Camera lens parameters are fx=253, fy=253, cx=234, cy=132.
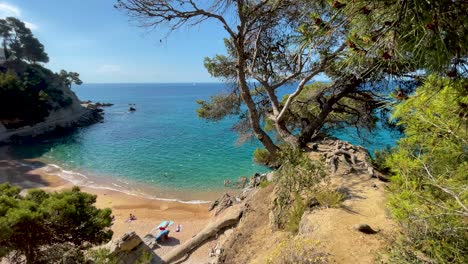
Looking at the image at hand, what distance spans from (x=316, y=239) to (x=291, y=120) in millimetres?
6590

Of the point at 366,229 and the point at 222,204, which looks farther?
the point at 222,204

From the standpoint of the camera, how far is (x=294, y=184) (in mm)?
6672

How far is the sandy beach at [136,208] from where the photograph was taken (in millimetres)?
13789

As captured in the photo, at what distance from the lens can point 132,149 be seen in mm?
30219

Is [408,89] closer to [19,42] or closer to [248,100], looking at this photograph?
[248,100]

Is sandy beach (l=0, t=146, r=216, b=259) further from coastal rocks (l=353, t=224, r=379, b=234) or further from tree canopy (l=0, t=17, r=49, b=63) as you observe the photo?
tree canopy (l=0, t=17, r=49, b=63)

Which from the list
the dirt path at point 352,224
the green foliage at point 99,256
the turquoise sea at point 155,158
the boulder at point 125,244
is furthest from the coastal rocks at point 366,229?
the boulder at point 125,244

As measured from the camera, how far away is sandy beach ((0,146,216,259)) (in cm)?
1379

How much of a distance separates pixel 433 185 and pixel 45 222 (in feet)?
28.1

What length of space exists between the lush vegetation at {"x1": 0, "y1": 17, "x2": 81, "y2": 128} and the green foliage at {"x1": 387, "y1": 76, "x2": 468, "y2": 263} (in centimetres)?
4314

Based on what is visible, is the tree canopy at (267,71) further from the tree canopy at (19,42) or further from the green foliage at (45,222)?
the tree canopy at (19,42)

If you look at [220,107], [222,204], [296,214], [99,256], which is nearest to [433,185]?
[296,214]

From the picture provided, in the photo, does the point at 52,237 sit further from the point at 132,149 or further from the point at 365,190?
the point at 132,149

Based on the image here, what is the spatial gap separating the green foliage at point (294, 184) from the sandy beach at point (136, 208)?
764 cm
